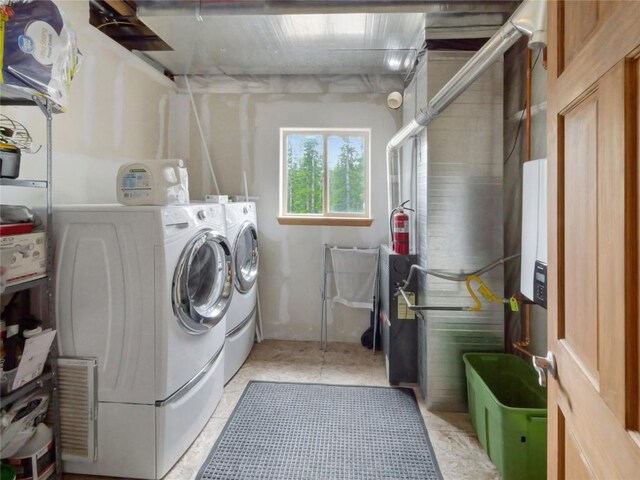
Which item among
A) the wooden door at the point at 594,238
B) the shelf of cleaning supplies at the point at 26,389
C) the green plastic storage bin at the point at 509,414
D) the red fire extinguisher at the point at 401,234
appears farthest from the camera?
the red fire extinguisher at the point at 401,234

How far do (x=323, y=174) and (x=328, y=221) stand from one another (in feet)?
1.59

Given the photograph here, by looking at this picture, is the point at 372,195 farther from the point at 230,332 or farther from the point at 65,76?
the point at 65,76

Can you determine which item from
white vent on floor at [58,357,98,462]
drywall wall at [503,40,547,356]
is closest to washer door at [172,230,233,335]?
white vent on floor at [58,357,98,462]

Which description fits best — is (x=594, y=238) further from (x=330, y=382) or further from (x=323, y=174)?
(x=323, y=174)

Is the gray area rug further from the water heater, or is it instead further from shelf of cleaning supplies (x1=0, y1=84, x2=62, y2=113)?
shelf of cleaning supplies (x1=0, y1=84, x2=62, y2=113)

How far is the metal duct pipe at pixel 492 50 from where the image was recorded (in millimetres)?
1100

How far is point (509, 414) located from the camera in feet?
4.83

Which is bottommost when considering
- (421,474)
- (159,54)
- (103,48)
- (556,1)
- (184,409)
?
(421,474)

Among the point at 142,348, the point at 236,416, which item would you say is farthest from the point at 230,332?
the point at 142,348

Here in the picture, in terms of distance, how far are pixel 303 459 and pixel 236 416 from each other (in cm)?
56

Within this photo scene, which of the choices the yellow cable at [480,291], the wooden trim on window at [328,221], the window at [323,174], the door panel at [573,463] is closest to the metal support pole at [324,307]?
the wooden trim on window at [328,221]

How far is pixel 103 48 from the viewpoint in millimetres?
2297

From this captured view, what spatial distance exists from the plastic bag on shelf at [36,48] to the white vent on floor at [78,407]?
1.22 meters

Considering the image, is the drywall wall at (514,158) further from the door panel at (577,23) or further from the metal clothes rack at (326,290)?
the door panel at (577,23)
